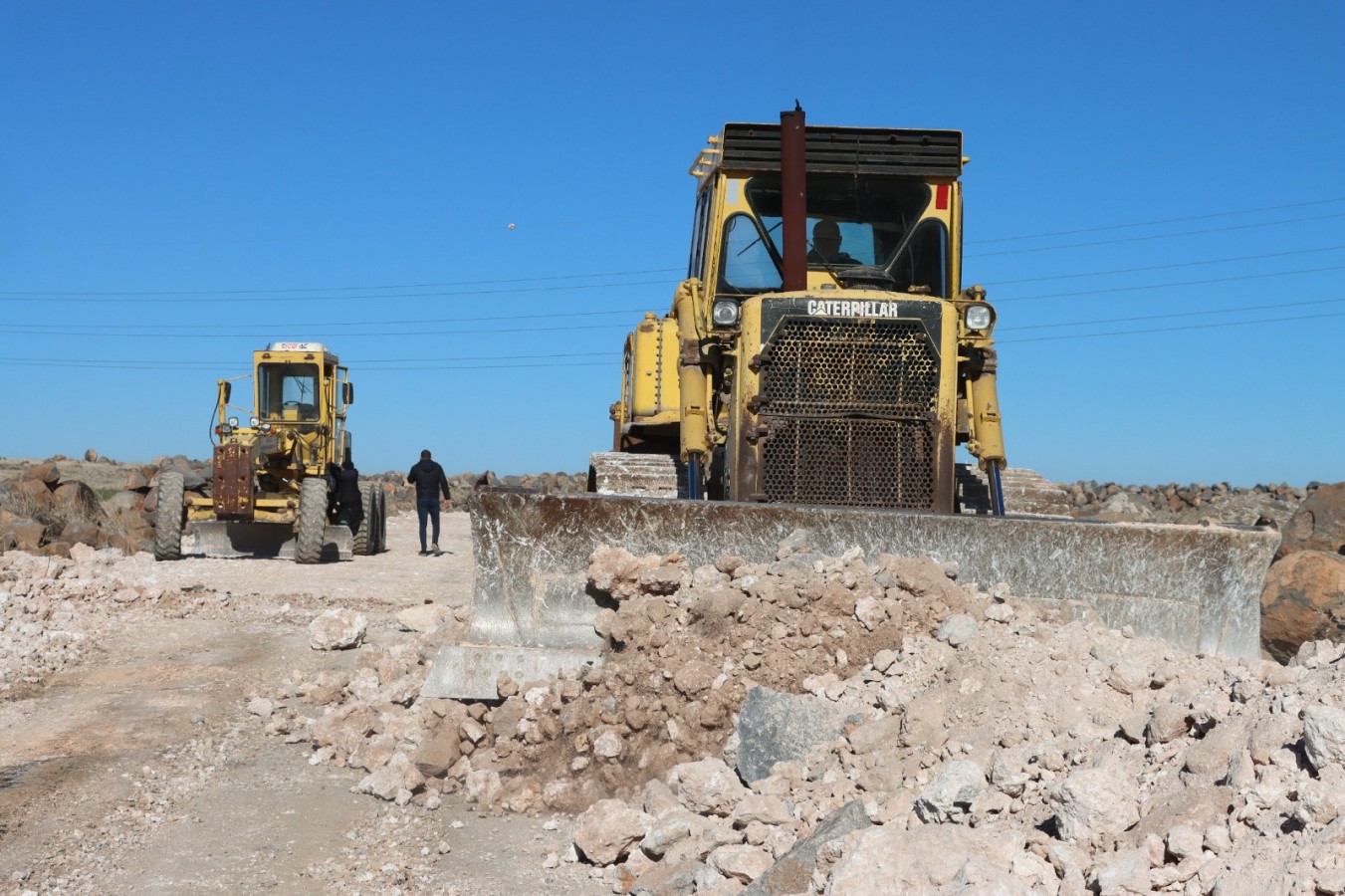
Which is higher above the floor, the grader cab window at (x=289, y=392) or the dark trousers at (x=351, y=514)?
the grader cab window at (x=289, y=392)

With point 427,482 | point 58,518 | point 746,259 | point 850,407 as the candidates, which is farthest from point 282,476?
point 850,407

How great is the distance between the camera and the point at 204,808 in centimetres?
576

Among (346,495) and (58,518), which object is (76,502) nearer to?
(58,518)

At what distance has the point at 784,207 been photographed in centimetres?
766

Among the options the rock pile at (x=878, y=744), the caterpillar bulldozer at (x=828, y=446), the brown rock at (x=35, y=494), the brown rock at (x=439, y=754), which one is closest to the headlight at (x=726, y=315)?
the caterpillar bulldozer at (x=828, y=446)

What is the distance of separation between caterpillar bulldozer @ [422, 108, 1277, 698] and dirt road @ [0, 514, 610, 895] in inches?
34.8

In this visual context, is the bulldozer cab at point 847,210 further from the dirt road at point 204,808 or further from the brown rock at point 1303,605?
the brown rock at point 1303,605

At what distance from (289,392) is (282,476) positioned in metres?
1.18

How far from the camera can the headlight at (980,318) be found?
7551mm

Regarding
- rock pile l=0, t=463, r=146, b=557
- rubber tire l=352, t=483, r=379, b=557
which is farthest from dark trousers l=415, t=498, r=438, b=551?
rock pile l=0, t=463, r=146, b=557

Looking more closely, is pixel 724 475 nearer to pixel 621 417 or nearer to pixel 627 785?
pixel 627 785

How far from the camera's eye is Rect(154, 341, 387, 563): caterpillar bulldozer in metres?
17.1

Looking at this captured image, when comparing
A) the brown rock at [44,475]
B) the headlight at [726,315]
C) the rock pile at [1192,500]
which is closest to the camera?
the headlight at [726,315]

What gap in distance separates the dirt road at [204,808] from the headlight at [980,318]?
12.1 feet
